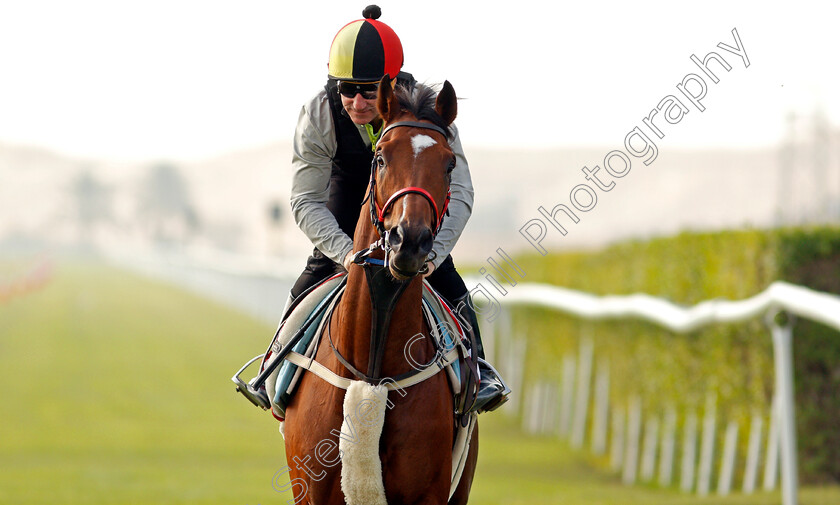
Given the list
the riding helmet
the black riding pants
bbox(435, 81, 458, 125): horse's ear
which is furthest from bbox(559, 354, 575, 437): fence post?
bbox(435, 81, 458, 125): horse's ear

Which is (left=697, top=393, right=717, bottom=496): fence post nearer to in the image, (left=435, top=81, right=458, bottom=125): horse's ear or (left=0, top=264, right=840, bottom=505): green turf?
(left=0, top=264, right=840, bottom=505): green turf

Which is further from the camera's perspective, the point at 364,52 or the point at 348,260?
the point at 364,52

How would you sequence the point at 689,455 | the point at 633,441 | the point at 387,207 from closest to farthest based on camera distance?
the point at 387,207, the point at 689,455, the point at 633,441

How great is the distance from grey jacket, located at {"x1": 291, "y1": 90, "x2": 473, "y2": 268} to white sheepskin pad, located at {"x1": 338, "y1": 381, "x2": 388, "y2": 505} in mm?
557

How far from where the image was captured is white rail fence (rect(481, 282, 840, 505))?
5.68 m

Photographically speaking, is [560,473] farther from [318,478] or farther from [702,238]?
[318,478]

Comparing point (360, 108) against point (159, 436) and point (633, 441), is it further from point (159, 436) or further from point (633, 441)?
point (159, 436)

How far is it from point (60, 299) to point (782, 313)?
30079 millimetres

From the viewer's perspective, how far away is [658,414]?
8.91 metres

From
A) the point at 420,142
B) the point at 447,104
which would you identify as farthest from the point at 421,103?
the point at 420,142

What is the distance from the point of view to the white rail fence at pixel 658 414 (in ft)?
18.6

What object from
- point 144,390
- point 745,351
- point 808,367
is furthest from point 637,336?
point 144,390

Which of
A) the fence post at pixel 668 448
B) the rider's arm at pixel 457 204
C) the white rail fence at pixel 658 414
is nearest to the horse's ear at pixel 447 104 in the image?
the rider's arm at pixel 457 204

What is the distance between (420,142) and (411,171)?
14 centimetres
